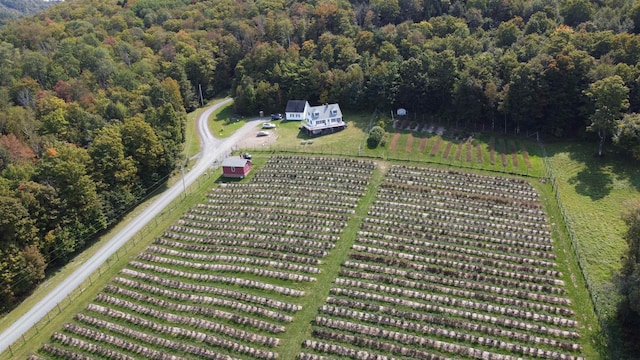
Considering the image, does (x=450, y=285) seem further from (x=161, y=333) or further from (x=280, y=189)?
(x=280, y=189)

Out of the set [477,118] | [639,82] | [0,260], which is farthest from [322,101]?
[0,260]

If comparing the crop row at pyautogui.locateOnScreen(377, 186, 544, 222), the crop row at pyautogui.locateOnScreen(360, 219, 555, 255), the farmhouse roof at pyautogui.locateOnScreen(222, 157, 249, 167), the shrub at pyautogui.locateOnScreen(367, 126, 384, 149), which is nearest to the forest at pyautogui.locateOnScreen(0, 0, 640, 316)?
the farmhouse roof at pyautogui.locateOnScreen(222, 157, 249, 167)

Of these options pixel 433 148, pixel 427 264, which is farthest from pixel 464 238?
pixel 433 148

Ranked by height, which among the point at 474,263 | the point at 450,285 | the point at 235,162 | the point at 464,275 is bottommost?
the point at 450,285

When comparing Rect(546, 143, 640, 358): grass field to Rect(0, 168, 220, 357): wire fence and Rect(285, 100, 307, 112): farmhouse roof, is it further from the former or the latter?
Rect(0, 168, 220, 357): wire fence

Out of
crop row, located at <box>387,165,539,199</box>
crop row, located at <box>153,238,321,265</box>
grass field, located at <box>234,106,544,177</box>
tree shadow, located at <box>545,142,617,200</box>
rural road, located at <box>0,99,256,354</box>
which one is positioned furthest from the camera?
grass field, located at <box>234,106,544,177</box>

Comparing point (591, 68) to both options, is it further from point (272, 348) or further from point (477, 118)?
point (272, 348)

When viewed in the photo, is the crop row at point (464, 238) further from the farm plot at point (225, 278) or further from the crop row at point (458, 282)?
the crop row at point (458, 282)
